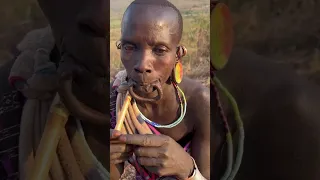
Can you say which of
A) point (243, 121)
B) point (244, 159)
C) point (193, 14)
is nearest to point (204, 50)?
point (193, 14)

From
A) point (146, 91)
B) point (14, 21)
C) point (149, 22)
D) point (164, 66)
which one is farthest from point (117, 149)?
point (14, 21)

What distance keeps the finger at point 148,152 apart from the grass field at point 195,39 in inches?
12.5

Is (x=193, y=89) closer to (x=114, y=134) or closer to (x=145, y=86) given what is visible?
(x=145, y=86)

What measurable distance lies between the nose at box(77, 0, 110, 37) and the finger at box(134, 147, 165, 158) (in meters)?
0.47

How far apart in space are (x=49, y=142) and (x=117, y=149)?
0.27m

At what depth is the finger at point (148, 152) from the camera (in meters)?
1.76

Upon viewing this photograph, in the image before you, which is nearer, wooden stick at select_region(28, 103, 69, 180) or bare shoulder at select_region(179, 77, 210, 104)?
wooden stick at select_region(28, 103, 69, 180)

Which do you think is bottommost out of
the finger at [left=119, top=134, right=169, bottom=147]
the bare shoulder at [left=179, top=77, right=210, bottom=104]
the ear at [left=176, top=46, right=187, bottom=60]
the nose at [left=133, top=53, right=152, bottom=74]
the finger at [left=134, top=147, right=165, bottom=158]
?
the finger at [left=134, top=147, right=165, bottom=158]

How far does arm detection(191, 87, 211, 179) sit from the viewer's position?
1.84 meters

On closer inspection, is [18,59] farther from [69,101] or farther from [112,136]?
[112,136]

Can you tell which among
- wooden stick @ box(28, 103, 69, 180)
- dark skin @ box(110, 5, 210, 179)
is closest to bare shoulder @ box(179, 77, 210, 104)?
dark skin @ box(110, 5, 210, 179)

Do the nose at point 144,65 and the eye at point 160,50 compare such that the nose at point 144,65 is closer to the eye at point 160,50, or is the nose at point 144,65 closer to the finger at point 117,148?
the eye at point 160,50

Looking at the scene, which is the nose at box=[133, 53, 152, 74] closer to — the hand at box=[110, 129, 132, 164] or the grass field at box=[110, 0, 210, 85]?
the grass field at box=[110, 0, 210, 85]

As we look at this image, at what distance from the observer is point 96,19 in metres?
1.75
